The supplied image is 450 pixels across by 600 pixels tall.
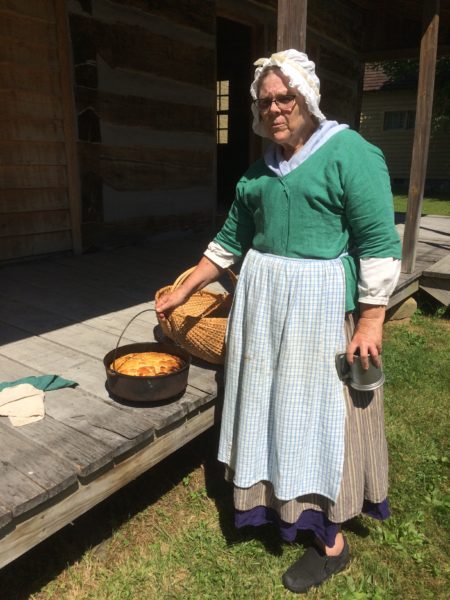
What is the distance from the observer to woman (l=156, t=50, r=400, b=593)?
1.84m

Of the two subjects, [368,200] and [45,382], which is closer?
[368,200]

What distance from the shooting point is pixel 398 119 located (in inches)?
884

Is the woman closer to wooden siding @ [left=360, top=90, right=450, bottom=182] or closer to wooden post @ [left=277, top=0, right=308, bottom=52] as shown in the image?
wooden post @ [left=277, top=0, right=308, bottom=52]

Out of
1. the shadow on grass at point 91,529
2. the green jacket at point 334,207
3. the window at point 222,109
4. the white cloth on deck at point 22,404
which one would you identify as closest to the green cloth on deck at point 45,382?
the white cloth on deck at point 22,404

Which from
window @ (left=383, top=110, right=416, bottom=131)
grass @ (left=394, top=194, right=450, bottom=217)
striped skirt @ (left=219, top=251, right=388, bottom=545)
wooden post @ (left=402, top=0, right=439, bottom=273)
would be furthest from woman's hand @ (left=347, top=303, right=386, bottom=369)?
window @ (left=383, top=110, right=416, bottom=131)

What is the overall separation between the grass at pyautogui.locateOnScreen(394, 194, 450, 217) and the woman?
10.8 m

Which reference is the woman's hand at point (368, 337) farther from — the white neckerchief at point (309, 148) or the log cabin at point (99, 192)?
the log cabin at point (99, 192)

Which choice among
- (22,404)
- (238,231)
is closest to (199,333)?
(238,231)

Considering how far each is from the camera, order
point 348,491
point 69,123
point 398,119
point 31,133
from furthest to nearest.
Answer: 1. point 398,119
2. point 69,123
3. point 31,133
4. point 348,491

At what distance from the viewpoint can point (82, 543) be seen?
2.39 meters

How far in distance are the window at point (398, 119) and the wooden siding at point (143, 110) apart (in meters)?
18.1

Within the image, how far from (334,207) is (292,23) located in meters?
1.48

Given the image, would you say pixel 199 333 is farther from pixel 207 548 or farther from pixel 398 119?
pixel 398 119

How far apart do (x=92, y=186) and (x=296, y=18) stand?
2.91m
